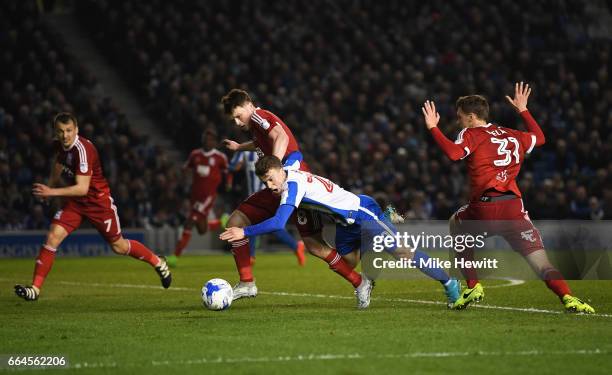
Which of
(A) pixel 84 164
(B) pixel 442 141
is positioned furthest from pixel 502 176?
(A) pixel 84 164

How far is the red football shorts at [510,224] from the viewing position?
1016 cm

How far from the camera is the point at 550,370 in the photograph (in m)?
6.84

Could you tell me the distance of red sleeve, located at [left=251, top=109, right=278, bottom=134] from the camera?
37.3 feet

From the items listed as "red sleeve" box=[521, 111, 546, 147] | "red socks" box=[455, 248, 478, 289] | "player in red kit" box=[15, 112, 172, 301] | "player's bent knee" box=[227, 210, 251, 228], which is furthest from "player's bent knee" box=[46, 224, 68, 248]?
"red sleeve" box=[521, 111, 546, 147]

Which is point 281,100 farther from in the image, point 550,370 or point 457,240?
point 550,370

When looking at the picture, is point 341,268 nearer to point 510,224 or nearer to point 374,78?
point 510,224

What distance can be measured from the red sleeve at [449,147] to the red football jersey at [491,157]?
0.09 metres

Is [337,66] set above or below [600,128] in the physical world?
above

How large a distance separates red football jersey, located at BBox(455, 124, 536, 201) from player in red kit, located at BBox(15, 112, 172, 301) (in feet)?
14.3

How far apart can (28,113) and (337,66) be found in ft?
28.6

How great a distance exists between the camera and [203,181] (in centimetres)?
2022

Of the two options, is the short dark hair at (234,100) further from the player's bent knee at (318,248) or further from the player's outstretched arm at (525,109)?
the player's outstretched arm at (525,109)

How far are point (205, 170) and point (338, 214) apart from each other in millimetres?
10037

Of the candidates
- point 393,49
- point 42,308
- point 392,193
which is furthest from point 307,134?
point 42,308
